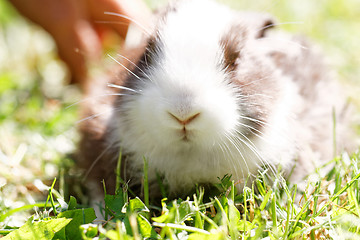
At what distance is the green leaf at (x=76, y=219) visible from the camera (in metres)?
2.21

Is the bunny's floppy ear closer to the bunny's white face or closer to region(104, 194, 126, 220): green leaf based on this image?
the bunny's white face

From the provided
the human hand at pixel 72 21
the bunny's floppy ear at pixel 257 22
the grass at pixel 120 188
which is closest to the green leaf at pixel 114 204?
the grass at pixel 120 188

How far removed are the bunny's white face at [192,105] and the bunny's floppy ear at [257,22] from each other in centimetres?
14

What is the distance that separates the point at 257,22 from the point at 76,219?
5.89ft

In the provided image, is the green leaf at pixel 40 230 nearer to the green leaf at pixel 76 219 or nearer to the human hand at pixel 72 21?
the green leaf at pixel 76 219

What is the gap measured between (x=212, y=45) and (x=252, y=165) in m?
0.77

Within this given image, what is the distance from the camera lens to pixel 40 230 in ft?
6.99

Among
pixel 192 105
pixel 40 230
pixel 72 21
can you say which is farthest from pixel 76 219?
pixel 72 21

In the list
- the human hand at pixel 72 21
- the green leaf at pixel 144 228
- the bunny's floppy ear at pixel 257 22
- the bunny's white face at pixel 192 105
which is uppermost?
the human hand at pixel 72 21

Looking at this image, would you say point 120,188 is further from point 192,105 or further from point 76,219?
point 192,105

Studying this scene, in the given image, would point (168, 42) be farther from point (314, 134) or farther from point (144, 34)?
point (314, 134)

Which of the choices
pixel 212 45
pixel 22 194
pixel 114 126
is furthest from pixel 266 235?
pixel 22 194

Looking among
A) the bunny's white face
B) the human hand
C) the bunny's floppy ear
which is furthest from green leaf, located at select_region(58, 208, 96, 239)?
the human hand

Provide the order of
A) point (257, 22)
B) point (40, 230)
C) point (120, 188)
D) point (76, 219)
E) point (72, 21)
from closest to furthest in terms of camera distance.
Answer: point (40, 230)
point (76, 219)
point (120, 188)
point (257, 22)
point (72, 21)
